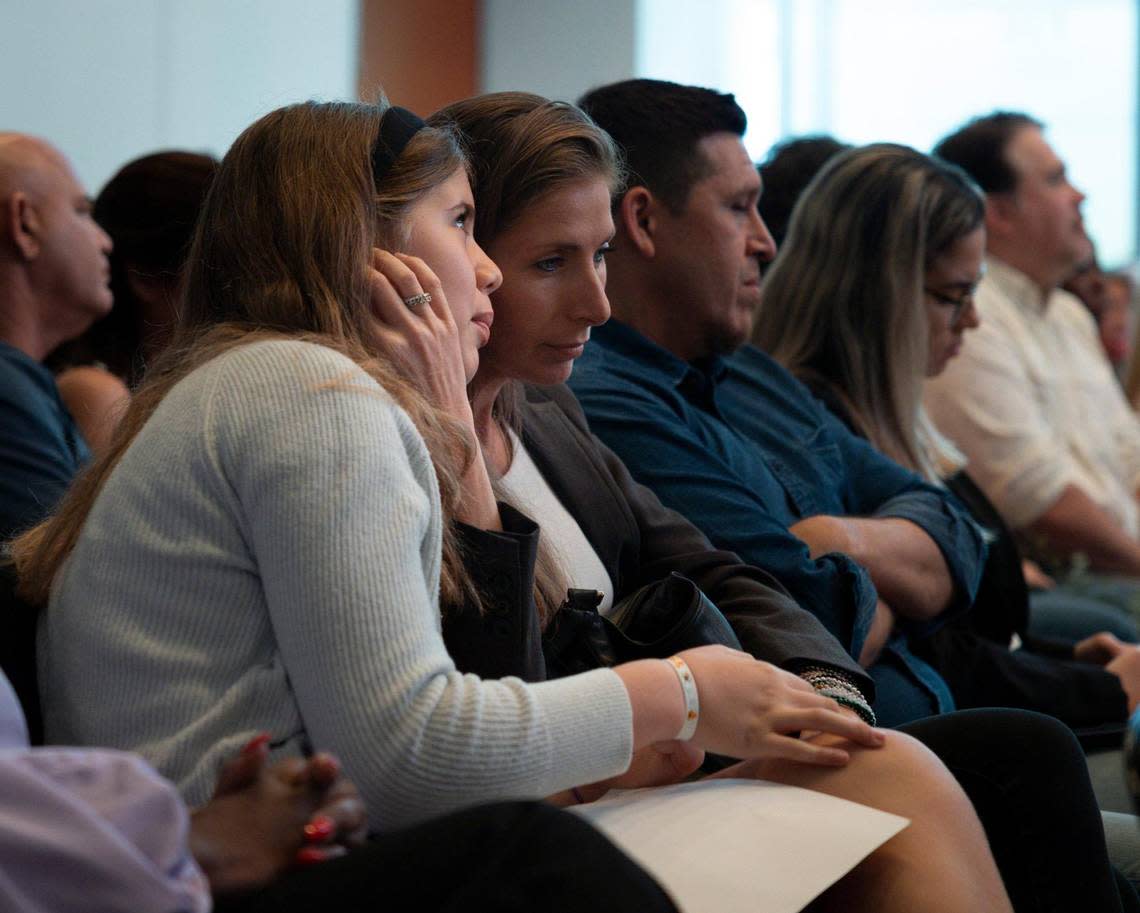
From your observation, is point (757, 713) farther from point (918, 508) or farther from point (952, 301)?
point (952, 301)

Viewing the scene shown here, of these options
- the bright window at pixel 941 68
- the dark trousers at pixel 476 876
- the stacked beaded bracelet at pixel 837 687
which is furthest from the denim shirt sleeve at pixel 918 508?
the bright window at pixel 941 68

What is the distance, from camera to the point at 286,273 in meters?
1.27

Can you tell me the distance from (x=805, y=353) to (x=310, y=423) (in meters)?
1.70

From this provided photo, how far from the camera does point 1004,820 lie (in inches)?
58.3

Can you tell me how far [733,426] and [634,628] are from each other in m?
0.83

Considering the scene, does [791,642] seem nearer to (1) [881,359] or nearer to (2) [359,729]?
(2) [359,729]

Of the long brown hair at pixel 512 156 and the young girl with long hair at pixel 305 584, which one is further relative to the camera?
the long brown hair at pixel 512 156

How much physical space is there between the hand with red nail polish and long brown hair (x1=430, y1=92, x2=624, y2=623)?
0.78 m

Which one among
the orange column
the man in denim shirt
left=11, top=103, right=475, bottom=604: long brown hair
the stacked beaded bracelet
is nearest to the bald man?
the man in denim shirt

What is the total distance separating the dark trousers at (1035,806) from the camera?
1.43 m

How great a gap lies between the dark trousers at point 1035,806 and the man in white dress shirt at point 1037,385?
1.97 m

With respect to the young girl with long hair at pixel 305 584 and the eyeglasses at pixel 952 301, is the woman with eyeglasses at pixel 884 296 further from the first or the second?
the young girl with long hair at pixel 305 584

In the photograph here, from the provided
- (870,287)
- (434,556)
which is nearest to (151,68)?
(870,287)

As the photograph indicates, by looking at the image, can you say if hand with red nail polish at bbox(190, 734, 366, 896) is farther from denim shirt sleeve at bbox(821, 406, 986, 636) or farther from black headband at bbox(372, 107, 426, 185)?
denim shirt sleeve at bbox(821, 406, 986, 636)
